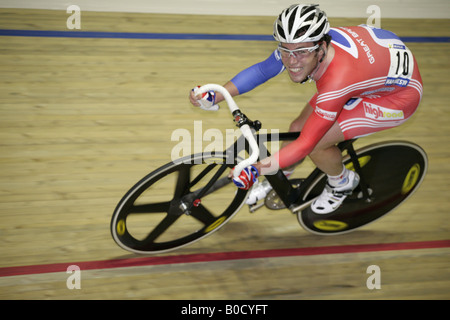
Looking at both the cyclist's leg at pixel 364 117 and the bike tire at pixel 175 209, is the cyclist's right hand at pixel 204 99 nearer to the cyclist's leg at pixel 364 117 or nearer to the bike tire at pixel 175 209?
the bike tire at pixel 175 209

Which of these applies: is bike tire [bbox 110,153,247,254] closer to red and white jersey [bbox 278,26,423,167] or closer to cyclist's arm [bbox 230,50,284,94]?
cyclist's arm [bbox 230,50,284,94]

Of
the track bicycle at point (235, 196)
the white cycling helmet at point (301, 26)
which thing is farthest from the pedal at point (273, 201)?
the white cycling helmet at point (301, 26)

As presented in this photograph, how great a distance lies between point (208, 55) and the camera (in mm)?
4504

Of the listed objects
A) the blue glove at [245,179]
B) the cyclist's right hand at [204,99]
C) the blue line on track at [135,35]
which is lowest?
the blue glove at [245,179]

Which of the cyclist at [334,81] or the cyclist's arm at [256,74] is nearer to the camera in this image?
the cyclist at [334,81]

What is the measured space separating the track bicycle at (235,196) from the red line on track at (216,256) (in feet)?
0.26

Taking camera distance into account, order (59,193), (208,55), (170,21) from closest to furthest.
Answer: (59,193), (208,55), (170,21)

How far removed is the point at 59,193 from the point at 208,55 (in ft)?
6.85

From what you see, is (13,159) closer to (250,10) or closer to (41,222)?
(41,222)

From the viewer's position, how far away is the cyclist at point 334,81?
206 centimetres

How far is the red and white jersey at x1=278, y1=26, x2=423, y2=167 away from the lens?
2119 millimetres

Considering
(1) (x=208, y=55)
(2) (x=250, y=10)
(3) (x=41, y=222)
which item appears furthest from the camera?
(2) (x=250, y=10)

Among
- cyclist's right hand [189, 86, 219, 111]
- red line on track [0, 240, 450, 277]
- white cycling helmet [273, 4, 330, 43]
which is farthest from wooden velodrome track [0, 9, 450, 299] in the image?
white cycling helmet [273, 4, 330, 43]
